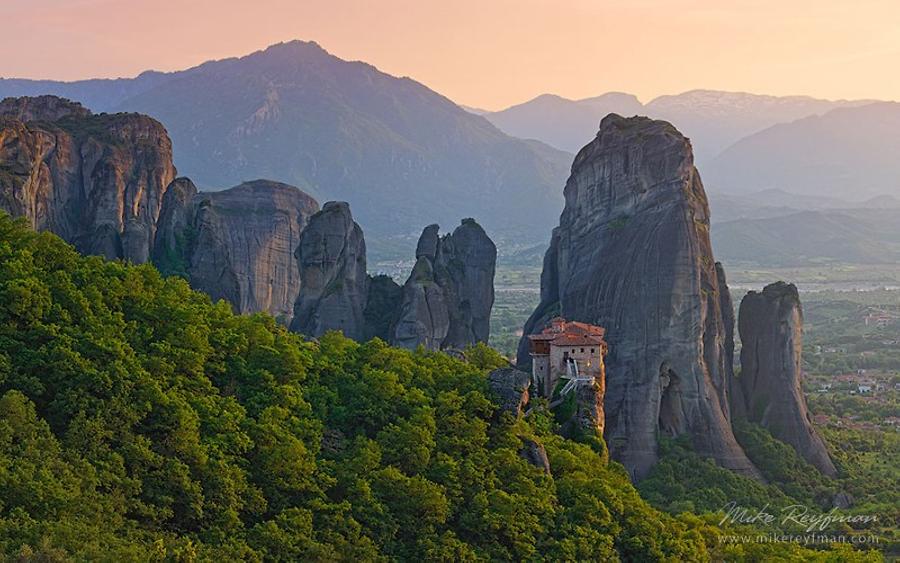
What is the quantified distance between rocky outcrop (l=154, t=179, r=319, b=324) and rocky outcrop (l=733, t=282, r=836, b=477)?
1510 inches

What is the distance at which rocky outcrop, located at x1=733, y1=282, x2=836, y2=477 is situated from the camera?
203 feet

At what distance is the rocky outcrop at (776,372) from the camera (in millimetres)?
61938

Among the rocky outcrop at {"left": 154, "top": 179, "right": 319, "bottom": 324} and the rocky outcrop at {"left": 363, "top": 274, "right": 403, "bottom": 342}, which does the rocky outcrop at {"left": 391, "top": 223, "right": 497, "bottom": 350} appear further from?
the rocky outcrop at {"left": 154, "top": 179, "right": 319, "bottom": 324}

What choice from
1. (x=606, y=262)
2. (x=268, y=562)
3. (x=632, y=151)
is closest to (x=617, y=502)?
(x=268, y=562)

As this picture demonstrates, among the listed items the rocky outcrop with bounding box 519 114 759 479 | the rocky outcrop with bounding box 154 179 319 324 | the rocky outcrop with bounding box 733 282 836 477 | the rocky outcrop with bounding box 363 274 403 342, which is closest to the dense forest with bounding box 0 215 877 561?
the rocky outcrop with bounding box 519 114 759 479

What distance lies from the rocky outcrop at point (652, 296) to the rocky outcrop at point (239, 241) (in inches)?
1136

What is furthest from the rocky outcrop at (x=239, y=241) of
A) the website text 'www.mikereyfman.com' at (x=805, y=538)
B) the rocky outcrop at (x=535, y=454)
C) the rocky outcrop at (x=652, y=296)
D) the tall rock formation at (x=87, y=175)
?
the website text 'www.mikereyfman.com' at (x=805, y=538)

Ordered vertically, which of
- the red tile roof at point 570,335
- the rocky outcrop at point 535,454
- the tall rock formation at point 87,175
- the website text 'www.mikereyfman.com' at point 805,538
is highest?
the tall rock formation at point 87,175

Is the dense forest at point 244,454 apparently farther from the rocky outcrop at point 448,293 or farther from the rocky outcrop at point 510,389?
the rocky outcrop at point 448,293

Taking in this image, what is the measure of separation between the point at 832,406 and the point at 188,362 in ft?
212

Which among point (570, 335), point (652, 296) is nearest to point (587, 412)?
point (570, 335)

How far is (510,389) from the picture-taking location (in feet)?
136

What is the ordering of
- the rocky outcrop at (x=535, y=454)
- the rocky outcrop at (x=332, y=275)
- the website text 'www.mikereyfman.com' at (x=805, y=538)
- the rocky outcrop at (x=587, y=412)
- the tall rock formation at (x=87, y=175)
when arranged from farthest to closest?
the rocky outcrop at (x=332, y=275), the tall rock formation at (x=87, y=175), the rocky outcrop at (x=587, y=412), the website text 'www.mikereyfman.com' at (x=805, y=538), the rocky outcrop at (x=535, y=454)

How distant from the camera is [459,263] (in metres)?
78.8
